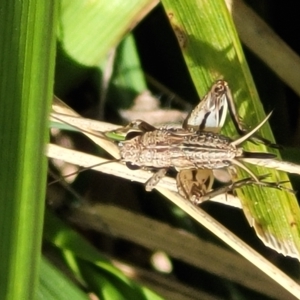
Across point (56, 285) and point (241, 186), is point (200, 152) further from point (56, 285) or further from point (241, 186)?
point (56, 285)

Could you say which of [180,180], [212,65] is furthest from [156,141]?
[212,65]

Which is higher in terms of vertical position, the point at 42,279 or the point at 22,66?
the point at 22,66

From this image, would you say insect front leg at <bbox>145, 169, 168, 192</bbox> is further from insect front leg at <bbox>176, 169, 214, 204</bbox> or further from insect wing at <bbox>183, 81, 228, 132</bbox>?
insect wing at <bbox>183, 81, 228, 132</bbox>

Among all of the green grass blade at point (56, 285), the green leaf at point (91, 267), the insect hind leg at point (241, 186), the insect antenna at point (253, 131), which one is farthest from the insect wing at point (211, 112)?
the green grass blade at point (56, 285)

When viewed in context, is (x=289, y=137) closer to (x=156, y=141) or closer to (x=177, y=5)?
(x=156, y=141)

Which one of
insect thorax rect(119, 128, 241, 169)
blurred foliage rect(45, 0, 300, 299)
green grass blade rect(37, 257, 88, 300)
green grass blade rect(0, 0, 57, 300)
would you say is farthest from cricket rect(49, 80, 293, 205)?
green grass blade rect(0, 0, 57, 300)

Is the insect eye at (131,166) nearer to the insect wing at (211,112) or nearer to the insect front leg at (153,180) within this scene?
the insect front leg at (153,180)
